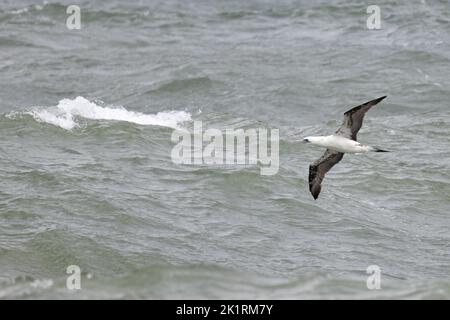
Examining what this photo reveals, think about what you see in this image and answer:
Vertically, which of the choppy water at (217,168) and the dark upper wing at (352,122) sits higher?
the dark upper wing at (352,122)

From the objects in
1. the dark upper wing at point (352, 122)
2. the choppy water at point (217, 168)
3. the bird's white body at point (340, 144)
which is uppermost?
the dark upper wing at point (352, 122)

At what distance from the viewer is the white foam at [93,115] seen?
20547mm

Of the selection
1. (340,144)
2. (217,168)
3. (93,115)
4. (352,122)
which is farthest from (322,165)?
(93,115)

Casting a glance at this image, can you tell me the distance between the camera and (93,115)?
2108cm

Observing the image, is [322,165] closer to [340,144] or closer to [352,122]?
[340,144]

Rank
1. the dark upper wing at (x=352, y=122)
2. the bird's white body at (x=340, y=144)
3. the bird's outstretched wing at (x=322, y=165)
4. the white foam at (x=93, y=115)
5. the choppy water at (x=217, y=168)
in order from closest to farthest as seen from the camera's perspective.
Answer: the dark upper wing at (x=352, y=122), the bird's white body at (x=340, y=144), the choppy water at (x=217, y=168), the bird's outstretched wing at (x=322, y=165), the white foam at (x=93, y=115)

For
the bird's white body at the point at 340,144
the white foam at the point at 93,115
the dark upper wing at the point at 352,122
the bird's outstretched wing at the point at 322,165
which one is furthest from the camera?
the white foam at the point at 93,115

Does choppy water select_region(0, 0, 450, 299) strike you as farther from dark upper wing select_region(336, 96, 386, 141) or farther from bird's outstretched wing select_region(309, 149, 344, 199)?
dark upper wing select_region(336, 96, 386, 141)

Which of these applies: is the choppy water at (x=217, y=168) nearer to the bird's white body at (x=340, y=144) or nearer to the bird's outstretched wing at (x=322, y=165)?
the bird's outstretched wing at (x=322, y=165)

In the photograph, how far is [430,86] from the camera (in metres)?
23.2

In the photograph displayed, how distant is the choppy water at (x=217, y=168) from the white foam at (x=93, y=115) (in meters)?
0.06

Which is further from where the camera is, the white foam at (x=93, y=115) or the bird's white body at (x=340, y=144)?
the white foam at (x=93, y=115)

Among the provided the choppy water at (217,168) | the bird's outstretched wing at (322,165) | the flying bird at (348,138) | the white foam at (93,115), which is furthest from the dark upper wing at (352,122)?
the white foam at (93,115)

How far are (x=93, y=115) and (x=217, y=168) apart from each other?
3.71 m
